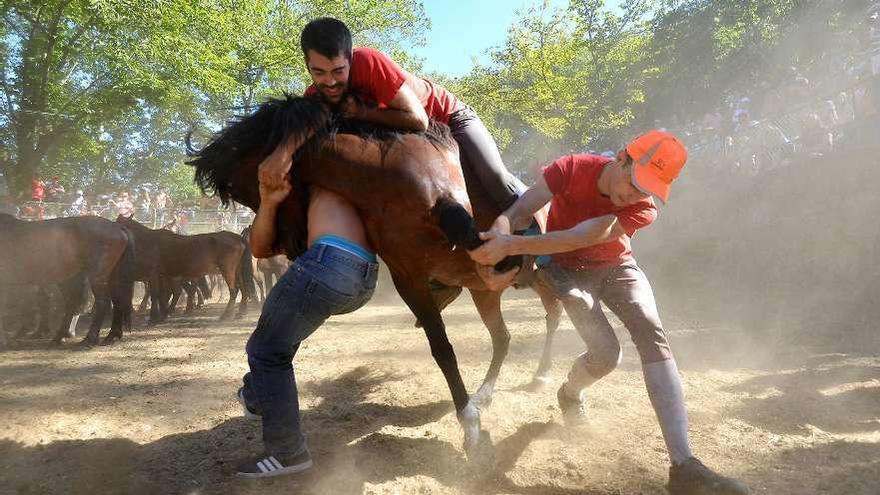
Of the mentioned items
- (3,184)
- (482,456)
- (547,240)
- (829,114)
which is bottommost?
(482,456)

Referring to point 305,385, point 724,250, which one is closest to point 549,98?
point 724,250

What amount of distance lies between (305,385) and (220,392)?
0.66 meters

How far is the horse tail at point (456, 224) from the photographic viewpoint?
262cm

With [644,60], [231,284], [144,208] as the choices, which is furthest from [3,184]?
[644,60]

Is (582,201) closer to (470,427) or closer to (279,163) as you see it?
(470,427)

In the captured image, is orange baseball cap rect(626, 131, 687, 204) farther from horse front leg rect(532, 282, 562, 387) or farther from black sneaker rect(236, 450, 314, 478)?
black sneaker rect(236, 450, 314, 478)

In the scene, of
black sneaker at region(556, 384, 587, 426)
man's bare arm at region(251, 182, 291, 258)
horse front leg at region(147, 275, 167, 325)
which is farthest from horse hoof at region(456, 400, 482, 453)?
horse front leg at region(147, 275, 167, 325)

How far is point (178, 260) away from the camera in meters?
10.8

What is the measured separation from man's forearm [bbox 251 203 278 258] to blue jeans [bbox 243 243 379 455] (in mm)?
253

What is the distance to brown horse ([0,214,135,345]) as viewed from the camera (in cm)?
780

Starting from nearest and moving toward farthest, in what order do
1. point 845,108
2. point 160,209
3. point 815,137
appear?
point 845,108 < point 815,137 < point 160,209

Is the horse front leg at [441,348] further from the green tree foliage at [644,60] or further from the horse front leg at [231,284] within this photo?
the green tree foliage at [644,60]

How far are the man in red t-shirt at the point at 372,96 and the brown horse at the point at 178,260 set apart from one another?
8.34m

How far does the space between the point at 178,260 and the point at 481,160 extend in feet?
29.8
